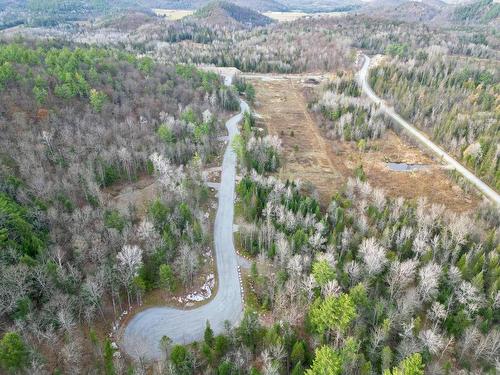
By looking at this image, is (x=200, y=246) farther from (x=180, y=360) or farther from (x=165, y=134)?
(x=165, y=134)

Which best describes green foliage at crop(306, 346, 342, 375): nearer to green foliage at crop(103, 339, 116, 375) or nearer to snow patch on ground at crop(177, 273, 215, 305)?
snow patch on ground at crop(177, 273, 215, 305)

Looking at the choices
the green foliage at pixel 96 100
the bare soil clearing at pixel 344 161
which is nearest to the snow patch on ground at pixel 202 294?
the bare soil clearing at pixel 344 161

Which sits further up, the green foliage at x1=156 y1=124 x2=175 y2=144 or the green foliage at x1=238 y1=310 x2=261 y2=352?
the green foliage at x1=156 y1=124 x2=175 y2=144

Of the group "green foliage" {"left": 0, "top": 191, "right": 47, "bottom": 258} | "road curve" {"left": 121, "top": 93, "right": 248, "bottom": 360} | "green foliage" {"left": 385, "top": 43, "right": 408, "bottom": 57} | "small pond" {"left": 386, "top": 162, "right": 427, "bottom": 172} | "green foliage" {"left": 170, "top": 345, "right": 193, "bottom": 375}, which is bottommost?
"small pond" {"left": 386, "top": 162, "right": 427, "bottom": 172}

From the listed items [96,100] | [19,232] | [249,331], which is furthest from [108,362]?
[96,100]

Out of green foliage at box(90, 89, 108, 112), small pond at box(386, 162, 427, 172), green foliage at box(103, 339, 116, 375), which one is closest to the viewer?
green foliage at box(103, 339, 116, 375)

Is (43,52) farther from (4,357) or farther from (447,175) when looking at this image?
(447,175)

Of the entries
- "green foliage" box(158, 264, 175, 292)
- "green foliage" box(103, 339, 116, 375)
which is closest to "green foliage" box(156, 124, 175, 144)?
"green foliage" box(158, 264, 175, 292)
